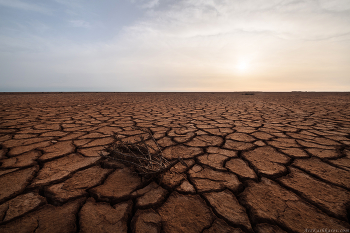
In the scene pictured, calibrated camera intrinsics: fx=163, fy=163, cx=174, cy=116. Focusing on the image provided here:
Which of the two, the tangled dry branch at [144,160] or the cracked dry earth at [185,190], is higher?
the tangled dry branch at [144,160]

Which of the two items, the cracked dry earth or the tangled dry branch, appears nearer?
the cracked dry earth

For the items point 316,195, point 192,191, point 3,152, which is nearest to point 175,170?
point 192,191

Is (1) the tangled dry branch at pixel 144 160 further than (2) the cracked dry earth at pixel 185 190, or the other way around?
(1) the tangled dry branch at pixel 144 160

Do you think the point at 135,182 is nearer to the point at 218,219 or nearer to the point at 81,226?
the point at 81,226

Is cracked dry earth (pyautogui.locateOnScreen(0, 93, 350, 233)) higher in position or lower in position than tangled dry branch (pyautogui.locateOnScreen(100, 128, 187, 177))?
lower

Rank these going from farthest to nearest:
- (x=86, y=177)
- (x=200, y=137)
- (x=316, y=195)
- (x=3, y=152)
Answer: (x=200, y=137)
(x=3, y=152)
(x=86, y=177)
(x=316, y=195)

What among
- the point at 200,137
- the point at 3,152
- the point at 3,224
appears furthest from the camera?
the point at 200,137

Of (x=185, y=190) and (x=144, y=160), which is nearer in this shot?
(x=185, y=190)

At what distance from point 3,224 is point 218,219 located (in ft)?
2.74

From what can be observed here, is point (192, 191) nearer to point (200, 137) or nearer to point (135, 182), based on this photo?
point (135, 182)

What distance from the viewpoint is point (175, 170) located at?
1020 millimetres

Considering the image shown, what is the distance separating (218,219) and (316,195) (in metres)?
0.53

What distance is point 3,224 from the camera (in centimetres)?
62

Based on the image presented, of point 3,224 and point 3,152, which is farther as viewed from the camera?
point 3,152
